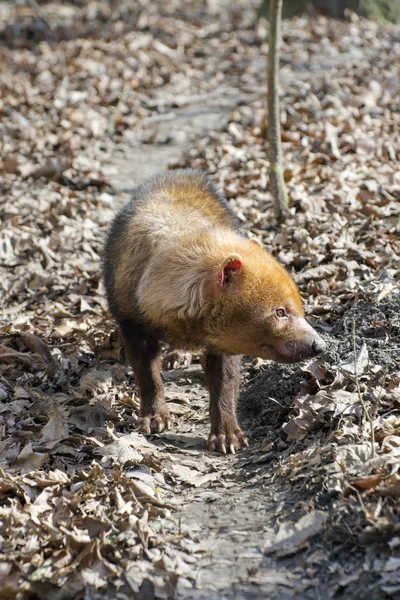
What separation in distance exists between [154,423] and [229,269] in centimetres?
142

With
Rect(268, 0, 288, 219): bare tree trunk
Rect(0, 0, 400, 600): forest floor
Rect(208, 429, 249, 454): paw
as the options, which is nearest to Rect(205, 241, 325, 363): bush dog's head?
Rect(0, 0, 400, 600): forest floor

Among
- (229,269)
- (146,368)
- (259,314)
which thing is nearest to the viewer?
(229,269)

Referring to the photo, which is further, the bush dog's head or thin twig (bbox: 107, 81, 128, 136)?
thin twig (bbox: 107, 81, 128, 136)

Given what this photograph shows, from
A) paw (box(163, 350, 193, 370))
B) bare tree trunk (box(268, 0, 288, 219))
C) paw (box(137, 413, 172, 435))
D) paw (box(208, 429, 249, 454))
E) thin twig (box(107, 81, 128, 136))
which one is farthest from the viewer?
thin twig (box(107, 81, 128, 136))

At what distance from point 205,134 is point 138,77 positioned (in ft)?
10.3

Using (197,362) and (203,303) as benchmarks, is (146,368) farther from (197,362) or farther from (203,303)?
(197,362)

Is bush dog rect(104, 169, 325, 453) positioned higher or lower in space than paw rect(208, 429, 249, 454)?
higher

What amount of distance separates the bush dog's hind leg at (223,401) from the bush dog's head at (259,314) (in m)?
0.28

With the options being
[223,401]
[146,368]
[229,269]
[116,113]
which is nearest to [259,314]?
[229,269]

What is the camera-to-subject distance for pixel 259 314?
207 inches

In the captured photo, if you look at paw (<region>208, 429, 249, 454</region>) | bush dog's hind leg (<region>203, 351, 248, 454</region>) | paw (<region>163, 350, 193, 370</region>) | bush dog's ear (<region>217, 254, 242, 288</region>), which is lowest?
paw (<region>163, 350, 193, 370</region>)

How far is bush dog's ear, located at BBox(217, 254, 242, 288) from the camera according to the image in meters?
5.09

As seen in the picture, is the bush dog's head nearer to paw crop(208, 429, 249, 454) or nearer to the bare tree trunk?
paw crop(208, 429, 249, 454)

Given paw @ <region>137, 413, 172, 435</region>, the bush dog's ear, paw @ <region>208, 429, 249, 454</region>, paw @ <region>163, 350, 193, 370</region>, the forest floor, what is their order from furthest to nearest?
1. paw @ <region>163, 350, 193, 370</region>
2. paw @ <region>137, 413, 172, 435</region>
3. paw @ <region>208, 429, 249, 454</region>
4. the bush dog's ear
5. the forest floor
